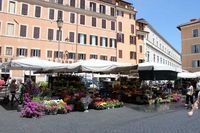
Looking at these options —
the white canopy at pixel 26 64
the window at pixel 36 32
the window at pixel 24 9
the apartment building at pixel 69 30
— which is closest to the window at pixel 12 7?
the apartment building at pixel 69 30

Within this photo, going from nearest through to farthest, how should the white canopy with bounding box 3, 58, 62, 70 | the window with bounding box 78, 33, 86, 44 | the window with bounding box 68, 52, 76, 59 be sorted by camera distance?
the white canopy with bounding box 3, 58, 62, 70, the window with bounding box 68, 52, 76, 59, the window with bounding box 78, 33, 86, 44

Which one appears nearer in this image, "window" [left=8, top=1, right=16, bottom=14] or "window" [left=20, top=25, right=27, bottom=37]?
"window" [left=8, top=1, right=16, bottom=14]

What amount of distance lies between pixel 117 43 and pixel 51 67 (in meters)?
37.9

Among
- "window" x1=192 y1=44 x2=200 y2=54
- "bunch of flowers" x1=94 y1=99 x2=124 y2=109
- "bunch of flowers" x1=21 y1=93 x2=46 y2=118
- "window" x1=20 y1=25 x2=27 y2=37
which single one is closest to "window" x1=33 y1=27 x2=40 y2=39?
"window" x1=20 y1=25 x2=27 y2=37

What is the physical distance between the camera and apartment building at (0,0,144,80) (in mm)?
40438

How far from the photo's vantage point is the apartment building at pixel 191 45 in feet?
166

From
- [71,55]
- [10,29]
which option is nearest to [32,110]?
[10,29]

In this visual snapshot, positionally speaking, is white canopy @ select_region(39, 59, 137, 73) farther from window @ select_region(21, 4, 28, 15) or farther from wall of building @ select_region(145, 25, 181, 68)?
wall of building @ select_region(145, 25, 181, 68)

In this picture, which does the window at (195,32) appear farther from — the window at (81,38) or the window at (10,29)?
the window at (10,29)

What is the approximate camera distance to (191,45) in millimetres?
51500

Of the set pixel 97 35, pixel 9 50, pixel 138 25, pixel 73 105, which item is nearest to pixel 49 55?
pixel 9 50

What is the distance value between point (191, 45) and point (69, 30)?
73.4 ft

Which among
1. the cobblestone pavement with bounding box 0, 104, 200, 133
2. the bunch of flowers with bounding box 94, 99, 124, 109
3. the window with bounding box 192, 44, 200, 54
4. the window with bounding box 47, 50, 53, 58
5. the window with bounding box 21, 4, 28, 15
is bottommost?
the cobblestone pavement with bounding box 0, 104, 200, 133

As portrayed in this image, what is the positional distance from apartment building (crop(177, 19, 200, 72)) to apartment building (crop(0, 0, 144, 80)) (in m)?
9.34
